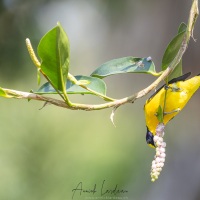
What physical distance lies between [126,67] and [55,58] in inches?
9.9

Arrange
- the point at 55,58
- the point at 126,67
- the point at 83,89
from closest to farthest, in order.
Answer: the point at 55,58 < the point at 83,89 < the point at 126,67

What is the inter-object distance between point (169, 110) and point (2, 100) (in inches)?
100

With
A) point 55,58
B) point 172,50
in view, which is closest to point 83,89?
point 55,58

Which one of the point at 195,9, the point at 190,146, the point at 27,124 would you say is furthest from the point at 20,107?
the point at 195,9

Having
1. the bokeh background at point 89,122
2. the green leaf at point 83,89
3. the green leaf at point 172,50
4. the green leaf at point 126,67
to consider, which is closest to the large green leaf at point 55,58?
the green leaf at point 83,89

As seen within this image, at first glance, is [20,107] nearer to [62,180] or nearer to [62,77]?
[62,180]

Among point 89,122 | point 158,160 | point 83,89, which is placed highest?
point 83,89

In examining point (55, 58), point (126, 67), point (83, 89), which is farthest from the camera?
point (126, 67)

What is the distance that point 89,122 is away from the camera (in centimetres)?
342

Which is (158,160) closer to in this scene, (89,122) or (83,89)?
(83,89)

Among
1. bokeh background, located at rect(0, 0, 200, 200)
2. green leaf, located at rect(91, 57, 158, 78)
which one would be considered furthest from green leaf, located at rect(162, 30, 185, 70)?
bokeh background, located at rect(0, 0, 200, 200)

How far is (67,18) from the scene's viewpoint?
11.9 feet

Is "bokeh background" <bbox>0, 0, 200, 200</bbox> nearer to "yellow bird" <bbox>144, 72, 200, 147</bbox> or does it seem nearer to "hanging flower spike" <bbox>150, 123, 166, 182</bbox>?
"yellow bird" <bbox>144, 72, 200, 147</bbox>

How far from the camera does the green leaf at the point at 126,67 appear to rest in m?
1.02
